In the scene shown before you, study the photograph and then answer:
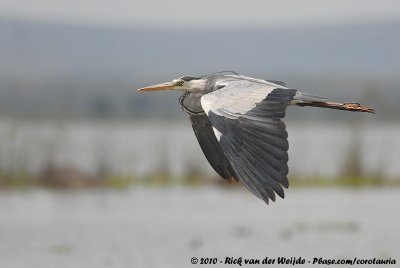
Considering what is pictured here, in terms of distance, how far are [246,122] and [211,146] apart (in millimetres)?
1299

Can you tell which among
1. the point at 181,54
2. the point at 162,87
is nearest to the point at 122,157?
the point at 162,87

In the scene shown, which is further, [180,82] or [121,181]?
[121,181]

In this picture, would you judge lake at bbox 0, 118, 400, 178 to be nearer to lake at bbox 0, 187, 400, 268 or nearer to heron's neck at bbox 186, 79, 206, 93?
lake at bbox 0, 187, 400, 268

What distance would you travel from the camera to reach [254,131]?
10.2m

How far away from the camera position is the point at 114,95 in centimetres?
8375

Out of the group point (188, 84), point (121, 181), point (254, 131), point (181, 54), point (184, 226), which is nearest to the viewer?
point (254, 131)

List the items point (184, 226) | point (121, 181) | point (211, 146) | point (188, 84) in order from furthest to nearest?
point (121, 181), point (184, 226), point (188, 84), point (211, 146)

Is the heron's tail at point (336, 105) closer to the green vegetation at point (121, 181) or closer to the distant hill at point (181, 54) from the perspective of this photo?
the green vegetation at point (121, 181)

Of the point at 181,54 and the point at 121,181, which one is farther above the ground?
the point at 121,181

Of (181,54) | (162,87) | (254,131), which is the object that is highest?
(162,87)

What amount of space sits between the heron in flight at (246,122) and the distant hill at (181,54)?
79879mm

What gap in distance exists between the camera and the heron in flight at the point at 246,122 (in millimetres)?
9836

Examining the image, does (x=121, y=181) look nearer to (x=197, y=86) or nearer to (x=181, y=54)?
(x=197, y=86)

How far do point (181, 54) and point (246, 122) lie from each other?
456 ft
